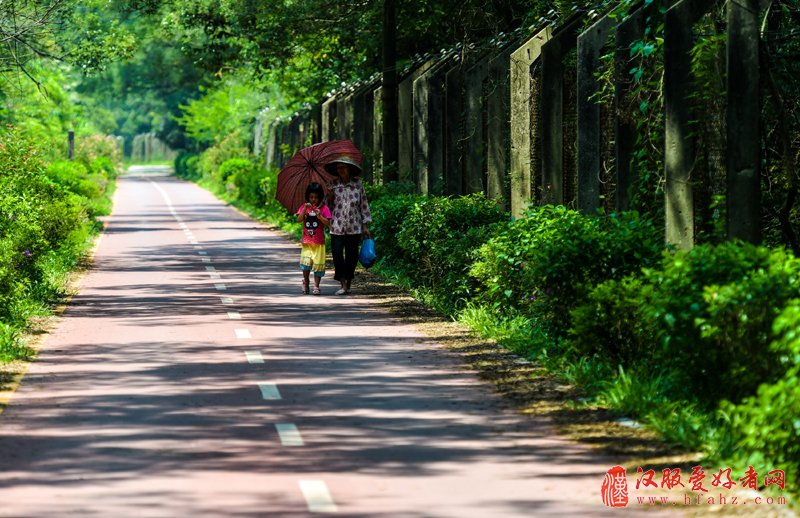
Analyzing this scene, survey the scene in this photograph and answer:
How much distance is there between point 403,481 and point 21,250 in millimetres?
11410

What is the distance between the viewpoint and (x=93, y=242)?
31.1m

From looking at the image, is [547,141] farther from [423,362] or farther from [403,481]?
[403,481]

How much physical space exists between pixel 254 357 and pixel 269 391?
1995 mm

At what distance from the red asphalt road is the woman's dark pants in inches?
78.6

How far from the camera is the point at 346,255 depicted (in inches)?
790

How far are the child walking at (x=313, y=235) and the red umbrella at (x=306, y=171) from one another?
0.81 meters

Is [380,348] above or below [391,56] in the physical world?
below

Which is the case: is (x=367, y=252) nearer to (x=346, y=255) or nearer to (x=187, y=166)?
(x=346, y=255)

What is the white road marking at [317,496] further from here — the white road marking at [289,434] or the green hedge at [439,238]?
the green hedge at [439,238]

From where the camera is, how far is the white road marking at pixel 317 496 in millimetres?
7414

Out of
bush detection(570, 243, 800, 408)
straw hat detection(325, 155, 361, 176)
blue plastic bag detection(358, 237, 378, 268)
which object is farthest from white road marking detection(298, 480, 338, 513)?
straw hat detection(325, 155, 361, 176)

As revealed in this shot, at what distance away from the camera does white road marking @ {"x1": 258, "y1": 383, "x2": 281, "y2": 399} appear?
1104 cm

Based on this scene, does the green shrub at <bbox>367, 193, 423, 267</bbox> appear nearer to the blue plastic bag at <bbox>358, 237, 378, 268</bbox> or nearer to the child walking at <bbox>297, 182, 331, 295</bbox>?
the blue plastic bag at <bbox>358, 237, 378, 268</bbox>

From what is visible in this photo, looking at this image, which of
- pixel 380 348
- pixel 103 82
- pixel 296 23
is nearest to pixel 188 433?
pixel 380 348
